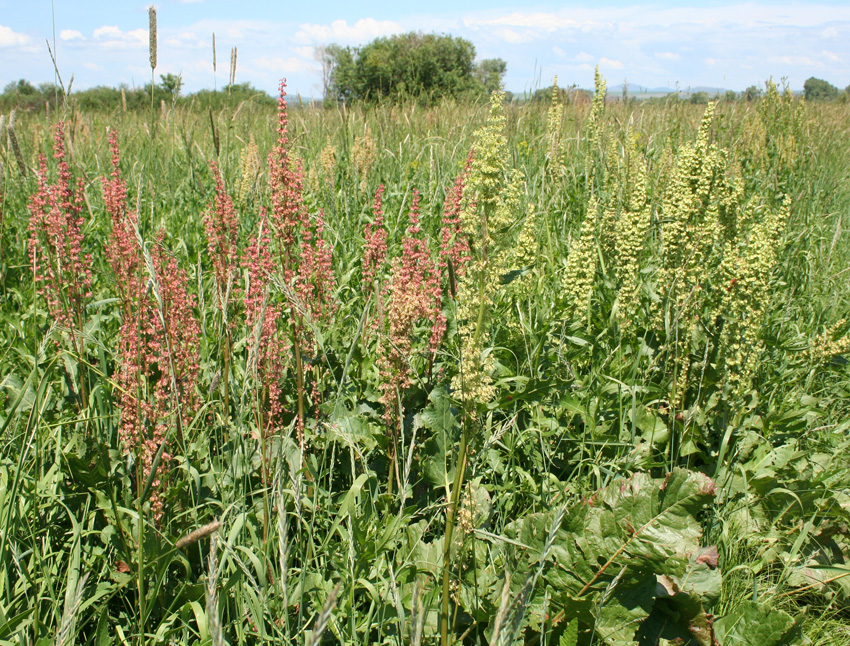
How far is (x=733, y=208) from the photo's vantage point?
2406 mm

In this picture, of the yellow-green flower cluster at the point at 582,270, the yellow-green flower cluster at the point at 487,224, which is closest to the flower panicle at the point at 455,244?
the yellow-green flower cluster at the point at 582,270

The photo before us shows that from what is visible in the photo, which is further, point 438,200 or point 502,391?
point 438,200

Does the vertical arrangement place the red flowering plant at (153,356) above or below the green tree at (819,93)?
below

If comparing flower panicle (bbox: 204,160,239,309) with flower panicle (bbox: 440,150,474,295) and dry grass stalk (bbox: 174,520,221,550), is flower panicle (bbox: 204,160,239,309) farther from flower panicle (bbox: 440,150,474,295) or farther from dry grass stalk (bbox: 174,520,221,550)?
Answer: dry grass stalk (bbox: 174,520,221,550)

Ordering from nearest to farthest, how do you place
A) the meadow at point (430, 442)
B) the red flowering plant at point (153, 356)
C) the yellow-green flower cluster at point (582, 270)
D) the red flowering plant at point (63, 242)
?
the meadow at point (430, 442) < the red flowering plant at point (153, 356) < the red flowering plant at point (63, 242) < the yellow-green flower cluster at point (582, 270)

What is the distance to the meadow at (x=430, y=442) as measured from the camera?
1491 millimetres

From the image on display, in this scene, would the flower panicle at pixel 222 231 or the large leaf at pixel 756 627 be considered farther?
the flower panicle at pixel 222 231

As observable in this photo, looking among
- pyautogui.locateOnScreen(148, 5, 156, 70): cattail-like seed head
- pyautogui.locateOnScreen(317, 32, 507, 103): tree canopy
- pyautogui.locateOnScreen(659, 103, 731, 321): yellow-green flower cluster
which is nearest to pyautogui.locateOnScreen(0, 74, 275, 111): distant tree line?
pyautogui.locateOnScreen(148, 5, 156, 70): cattail-like seed head

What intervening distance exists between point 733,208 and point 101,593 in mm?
2650

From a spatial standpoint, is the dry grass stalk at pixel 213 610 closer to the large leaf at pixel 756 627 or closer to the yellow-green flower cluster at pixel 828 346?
the large leaf at pixel 756 627

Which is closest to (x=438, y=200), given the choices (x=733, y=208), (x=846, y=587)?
(x=733, y=208)

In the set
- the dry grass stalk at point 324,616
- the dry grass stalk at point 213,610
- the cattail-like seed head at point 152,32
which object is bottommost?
the dry grass stalk at point 213,610

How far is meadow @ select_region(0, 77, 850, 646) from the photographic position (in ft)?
4.89

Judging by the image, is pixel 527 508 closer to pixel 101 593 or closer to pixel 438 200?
pixel 101 593
